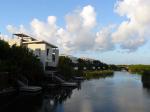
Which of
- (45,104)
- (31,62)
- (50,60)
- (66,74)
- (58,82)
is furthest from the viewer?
(66,74)

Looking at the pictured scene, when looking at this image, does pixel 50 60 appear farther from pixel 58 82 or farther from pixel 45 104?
pixel 45 104

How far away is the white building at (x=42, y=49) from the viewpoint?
5575 centimetres

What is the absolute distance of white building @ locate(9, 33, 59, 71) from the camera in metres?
55.8

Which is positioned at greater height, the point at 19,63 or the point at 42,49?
the point at 42,49

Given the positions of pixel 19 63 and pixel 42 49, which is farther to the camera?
pixel 42 49

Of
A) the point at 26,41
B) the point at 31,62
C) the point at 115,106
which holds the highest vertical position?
the point at 26,41

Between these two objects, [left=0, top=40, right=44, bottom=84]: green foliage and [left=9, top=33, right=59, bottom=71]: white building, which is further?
[left=9, top=33, right=59, bottom=71]: white building

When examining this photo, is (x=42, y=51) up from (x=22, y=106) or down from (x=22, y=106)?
up

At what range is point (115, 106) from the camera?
97.3ft

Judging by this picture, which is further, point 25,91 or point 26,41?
point 26,41

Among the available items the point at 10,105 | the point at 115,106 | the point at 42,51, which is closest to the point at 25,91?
the point at 10,105

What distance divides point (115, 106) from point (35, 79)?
805 inches

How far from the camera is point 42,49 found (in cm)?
5578

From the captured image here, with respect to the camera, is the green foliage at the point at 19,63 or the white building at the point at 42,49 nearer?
the green foliage at the point at 19,63
